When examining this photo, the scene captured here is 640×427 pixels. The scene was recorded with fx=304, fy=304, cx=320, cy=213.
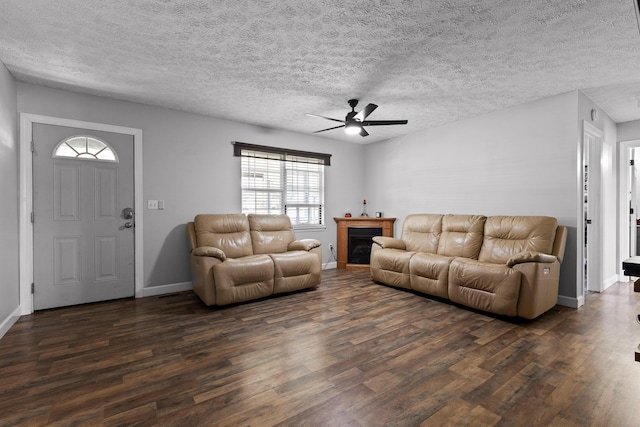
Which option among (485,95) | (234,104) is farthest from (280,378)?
(485,95)

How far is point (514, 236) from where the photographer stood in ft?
11.9

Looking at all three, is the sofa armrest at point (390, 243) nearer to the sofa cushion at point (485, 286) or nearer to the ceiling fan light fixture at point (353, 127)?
the sofa cushion at point (485, 286)

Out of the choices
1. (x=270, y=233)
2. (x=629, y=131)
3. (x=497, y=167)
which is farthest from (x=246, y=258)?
(x=629, y=131)

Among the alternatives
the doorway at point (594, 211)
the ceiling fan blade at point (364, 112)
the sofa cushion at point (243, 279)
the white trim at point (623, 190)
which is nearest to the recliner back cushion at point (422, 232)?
the doorway at point (594, 211)

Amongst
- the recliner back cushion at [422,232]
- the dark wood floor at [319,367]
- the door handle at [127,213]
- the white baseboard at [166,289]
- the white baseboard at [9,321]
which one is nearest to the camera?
the dark wood floor at [319,367]

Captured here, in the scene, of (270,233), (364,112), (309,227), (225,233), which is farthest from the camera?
(309,227)

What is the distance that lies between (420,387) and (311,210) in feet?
13.0

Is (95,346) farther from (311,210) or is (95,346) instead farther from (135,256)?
(311,210)

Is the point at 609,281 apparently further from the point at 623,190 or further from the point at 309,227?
the point at 309,227

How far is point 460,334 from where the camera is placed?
273cm

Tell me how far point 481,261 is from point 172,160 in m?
4.22

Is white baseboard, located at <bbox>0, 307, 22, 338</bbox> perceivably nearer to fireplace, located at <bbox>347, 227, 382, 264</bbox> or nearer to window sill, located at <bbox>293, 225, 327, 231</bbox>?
window sill, located at <bbox>293, 225, 327, 231</bbox>

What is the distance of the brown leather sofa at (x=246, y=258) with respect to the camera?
3.45 metres

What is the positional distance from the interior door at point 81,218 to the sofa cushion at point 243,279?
4.46 ft
